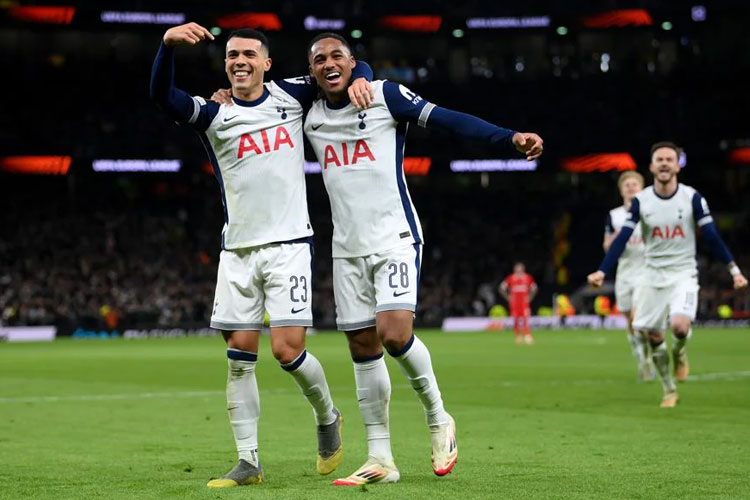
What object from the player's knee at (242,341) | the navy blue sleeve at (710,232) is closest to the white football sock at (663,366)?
the navy blue sleeve at (710,232)

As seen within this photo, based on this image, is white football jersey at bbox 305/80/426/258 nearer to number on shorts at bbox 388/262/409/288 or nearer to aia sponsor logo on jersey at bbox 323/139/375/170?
aia sponsor logo on jersey at bbox 323/139/375/170

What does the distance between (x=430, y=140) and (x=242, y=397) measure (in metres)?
42.2

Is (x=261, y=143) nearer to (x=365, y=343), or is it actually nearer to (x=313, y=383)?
(x=365, y=343)

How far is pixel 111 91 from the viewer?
48594 millimetres

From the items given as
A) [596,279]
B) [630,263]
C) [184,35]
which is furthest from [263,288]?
[630,263]

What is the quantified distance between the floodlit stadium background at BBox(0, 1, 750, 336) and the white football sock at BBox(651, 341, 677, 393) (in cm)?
2899

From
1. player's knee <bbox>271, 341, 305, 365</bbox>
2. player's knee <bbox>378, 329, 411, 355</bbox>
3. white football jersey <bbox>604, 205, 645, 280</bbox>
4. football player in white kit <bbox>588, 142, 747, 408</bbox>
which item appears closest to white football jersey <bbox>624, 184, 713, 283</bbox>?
football player in white kit <bbox>588, 142, 747, 408</bbox>

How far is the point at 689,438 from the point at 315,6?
4526 cm

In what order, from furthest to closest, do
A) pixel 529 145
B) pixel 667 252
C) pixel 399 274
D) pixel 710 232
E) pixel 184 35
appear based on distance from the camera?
pixel 667 252
pixel 710 232
pixel 399 274
pixel 184 35
pixel 529 145

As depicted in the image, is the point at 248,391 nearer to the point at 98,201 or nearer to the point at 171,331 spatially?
the point at 171,331

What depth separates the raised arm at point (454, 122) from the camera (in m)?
6.64

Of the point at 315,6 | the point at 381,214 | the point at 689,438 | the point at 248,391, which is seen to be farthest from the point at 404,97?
the point at 315,6

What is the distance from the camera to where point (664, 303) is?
42.1 ft

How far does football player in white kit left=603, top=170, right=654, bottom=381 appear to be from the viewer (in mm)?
15500
